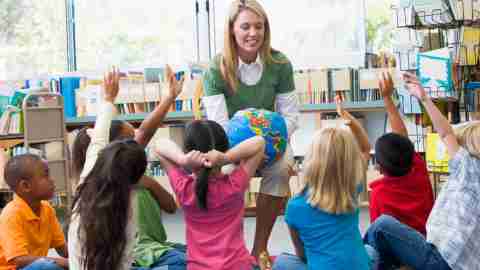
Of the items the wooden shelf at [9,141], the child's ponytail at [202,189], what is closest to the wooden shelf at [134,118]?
the wooden shelf at [9,141]

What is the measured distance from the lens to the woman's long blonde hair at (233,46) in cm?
368

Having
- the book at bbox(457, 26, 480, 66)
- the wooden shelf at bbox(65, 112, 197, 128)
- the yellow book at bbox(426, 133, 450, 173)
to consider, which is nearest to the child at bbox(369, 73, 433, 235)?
the yellow book at bbox(426, 133, 450, 173)

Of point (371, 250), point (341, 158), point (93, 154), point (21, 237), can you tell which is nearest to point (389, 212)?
point (371, 250)

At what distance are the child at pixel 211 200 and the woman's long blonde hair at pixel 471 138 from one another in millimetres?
914

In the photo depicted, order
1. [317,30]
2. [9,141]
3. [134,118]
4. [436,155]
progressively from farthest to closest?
[317,30], [134,118], [9,141], [436,155]

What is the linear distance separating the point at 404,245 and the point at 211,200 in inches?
34.5

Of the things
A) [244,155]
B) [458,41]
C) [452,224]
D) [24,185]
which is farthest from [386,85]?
[24,185]

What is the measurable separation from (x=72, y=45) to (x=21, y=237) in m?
5.16

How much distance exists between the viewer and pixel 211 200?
2.85m

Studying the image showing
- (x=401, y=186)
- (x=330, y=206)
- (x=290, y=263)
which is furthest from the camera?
(x=401, y=186)

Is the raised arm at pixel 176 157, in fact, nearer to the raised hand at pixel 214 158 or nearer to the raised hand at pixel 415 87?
the raised hand at pixel 214 158

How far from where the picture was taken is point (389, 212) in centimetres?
344

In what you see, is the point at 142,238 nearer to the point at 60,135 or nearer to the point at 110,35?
the point at 60,135

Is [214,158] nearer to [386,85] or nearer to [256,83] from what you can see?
[256,83]
